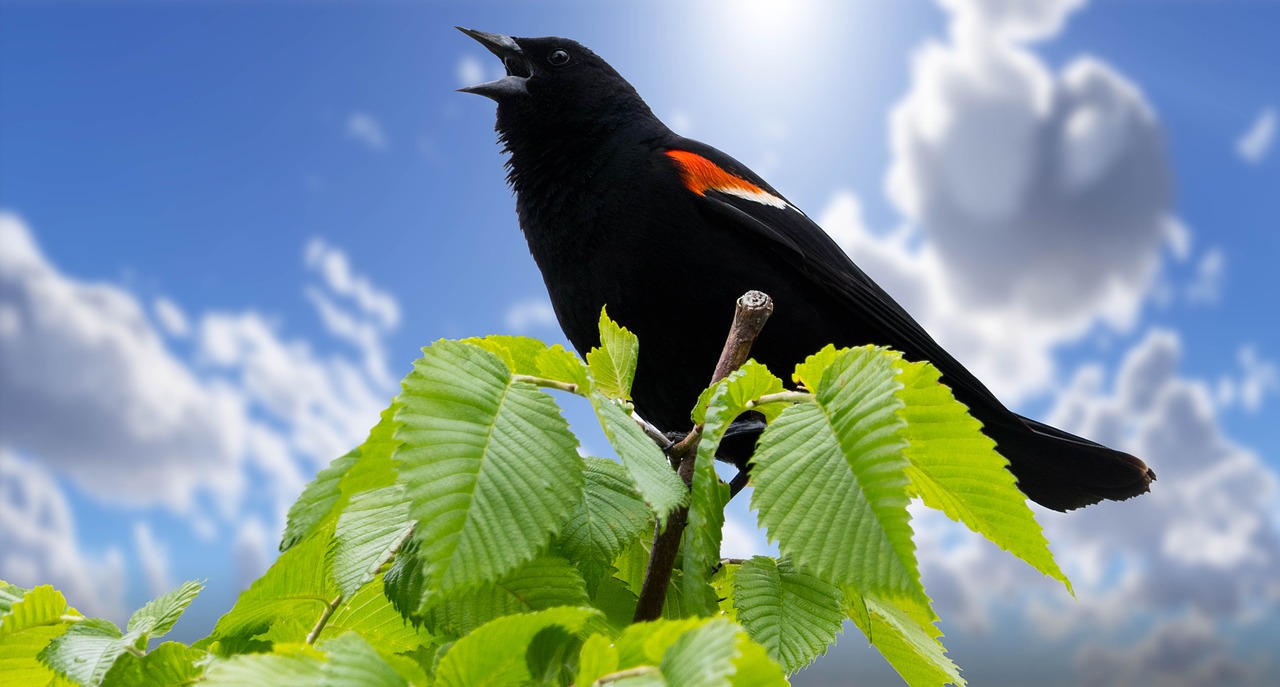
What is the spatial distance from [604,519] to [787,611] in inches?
11.1

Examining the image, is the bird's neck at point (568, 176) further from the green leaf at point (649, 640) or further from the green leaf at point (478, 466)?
the green leaf at point (649, 640)

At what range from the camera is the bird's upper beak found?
366 centimetres

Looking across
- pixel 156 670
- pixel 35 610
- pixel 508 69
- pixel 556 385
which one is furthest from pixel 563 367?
pixel 508 69

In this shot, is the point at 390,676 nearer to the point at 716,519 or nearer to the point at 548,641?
the point at 548,641

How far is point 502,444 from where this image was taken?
99 centimetres

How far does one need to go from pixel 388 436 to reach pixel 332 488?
0.12 meters

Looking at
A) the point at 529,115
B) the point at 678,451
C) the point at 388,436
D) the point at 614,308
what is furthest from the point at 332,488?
the point at 529,115

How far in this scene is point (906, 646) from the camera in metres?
1.43

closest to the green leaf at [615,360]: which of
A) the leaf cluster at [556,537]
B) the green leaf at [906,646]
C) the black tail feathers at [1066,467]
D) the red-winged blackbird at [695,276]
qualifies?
the leaf cluster at [556,537]

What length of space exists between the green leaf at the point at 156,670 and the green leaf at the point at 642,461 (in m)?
0.58

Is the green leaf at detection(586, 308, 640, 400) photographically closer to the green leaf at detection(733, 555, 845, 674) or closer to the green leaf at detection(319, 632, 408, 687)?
the green leaf at detection(733, 555, 845, 674)

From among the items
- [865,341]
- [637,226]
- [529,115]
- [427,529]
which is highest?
[529,115]

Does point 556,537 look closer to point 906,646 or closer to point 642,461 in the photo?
point 642,461

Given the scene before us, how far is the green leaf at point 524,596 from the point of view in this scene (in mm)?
1128
